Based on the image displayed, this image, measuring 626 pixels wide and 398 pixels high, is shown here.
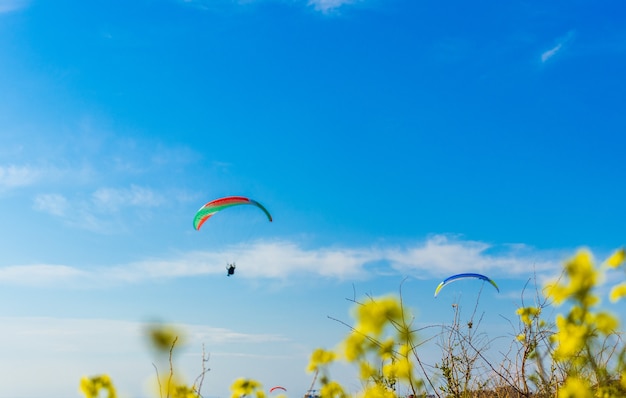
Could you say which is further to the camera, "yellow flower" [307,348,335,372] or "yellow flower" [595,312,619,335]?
"yellow flower" [307,348,335,372]

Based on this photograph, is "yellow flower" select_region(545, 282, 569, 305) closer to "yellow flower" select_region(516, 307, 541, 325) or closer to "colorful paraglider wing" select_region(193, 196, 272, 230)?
"yellow flower" select_region(516, 307, 541, 325)

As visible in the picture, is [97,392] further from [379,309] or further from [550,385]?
[550,385]

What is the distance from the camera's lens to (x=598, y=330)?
2514 mm

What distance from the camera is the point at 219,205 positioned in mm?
18297

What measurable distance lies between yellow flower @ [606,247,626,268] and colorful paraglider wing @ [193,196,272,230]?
51.8 ft

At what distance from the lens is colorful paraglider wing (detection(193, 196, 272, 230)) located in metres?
18.0

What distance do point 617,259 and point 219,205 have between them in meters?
16.5

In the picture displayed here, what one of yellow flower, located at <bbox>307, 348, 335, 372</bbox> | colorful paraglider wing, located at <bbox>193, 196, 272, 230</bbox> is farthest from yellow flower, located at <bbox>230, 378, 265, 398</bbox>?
colorful paraglider wing, located at <bbox>193, 196, 272, 230</bbox>

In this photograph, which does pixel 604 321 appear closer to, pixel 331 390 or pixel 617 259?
pixel 617 259

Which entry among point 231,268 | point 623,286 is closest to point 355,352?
point 623,286

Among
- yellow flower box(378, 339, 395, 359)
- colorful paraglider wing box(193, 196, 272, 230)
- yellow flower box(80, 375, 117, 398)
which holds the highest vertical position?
colorful paraglider wing box(193, 196, 272, 230)

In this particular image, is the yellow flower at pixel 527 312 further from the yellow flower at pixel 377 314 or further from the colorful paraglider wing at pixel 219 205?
the colorful paraglider wing at pixel 219 205

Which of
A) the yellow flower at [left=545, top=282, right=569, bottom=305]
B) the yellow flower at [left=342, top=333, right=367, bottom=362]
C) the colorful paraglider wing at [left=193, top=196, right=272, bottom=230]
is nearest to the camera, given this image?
the yellow flower at [left=545, top=282, right=569, bottom=305]

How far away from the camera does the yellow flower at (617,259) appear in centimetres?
239
